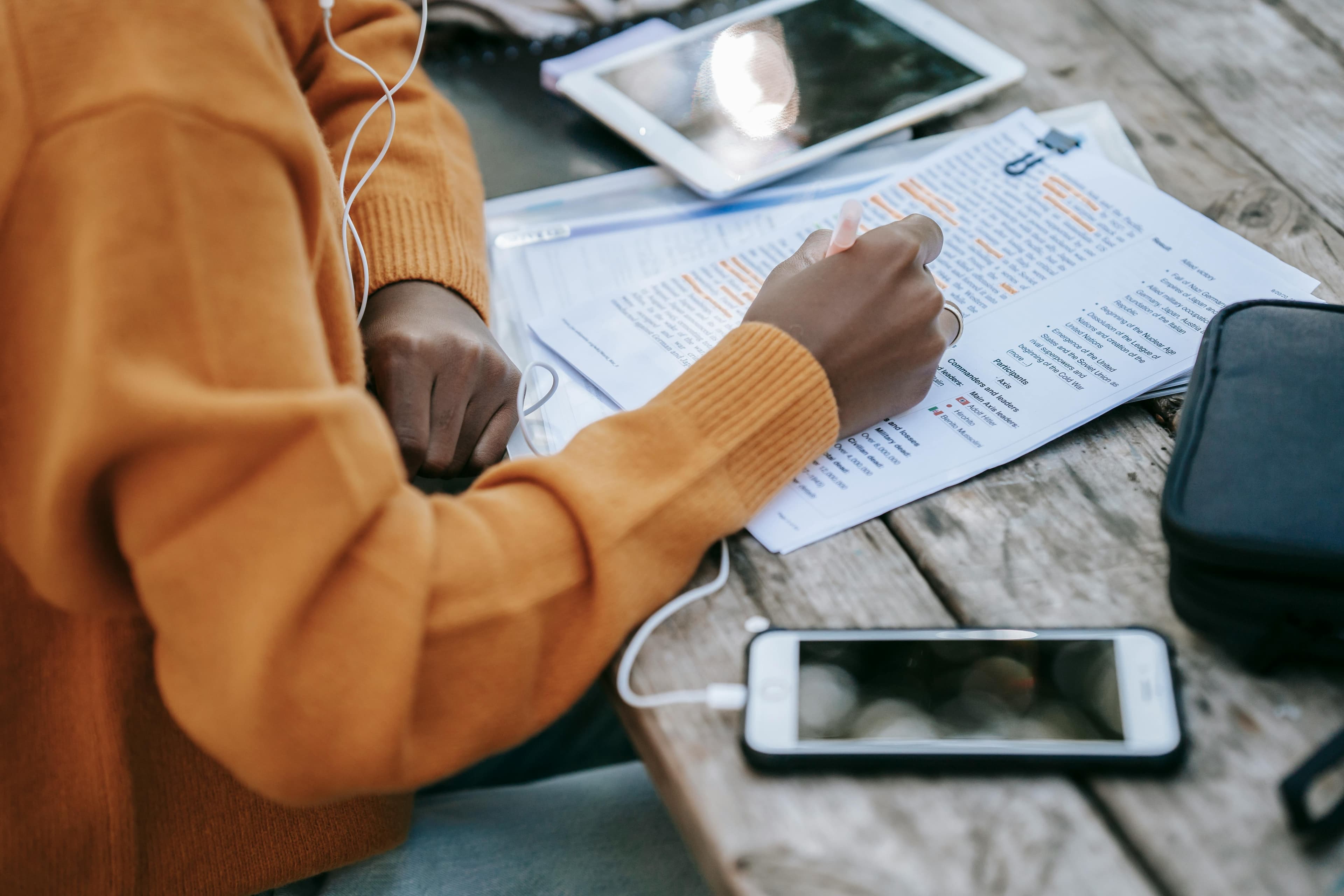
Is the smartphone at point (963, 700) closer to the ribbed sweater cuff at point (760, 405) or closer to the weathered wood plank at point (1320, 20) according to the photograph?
the ribbed sweater cuff at point (760, 405)

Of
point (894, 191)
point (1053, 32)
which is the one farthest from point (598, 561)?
point (1053, 32)

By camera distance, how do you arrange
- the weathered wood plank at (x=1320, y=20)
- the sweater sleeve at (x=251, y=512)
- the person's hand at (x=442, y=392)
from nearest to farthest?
the sweater sleeve at (x=251, y=512) → the person's hand at (x=442, y=392) → the weathered wood plank at (x=1320, y=20)

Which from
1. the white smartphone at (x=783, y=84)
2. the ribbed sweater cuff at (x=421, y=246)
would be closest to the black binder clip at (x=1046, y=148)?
the white smartphone at (x=783, y=84)

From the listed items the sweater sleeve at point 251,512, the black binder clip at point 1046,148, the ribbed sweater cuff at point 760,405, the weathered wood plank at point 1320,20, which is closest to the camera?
the sweater sleeve at point 251,512

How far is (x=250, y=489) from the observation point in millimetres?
430

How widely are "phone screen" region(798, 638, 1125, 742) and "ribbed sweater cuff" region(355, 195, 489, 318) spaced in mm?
407

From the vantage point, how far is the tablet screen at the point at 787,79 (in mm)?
863

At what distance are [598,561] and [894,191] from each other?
0.45 meters

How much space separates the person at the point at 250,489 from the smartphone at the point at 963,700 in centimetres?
9

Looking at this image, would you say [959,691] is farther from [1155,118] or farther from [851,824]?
[1155,118]

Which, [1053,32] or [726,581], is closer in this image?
[726,581]

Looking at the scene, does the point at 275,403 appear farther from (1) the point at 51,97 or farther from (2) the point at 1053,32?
(2) the point at 1053,32

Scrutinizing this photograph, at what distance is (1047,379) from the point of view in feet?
2.08

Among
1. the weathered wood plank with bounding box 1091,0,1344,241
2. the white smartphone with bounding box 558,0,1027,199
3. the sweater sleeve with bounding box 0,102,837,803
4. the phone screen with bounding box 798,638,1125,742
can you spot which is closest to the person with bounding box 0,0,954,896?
the sweater sleeve with bounding box 0,102,837,803
